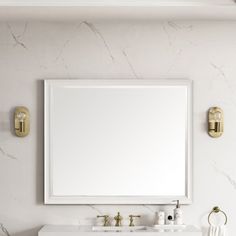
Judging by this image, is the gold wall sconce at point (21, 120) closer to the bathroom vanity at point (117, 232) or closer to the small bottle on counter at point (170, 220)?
the bathroom vanity at point (117, 232)

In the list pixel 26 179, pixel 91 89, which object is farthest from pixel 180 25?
pixel 26 179

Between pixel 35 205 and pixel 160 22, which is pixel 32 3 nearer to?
pixel 160 22

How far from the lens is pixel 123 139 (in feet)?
→ 13.2

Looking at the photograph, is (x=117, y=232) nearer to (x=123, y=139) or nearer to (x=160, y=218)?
(x=160, y=218)

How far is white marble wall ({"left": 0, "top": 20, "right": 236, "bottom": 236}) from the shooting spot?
13.3ft

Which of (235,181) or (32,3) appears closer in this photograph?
(32,3)

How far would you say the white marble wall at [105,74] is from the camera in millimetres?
4047

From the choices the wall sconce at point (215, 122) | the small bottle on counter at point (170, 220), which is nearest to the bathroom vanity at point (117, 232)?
the small bottle on counter at point (170, 220)

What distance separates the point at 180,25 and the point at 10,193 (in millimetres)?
1630

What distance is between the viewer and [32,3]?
11.6 ft

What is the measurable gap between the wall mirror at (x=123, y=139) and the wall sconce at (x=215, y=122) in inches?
5.6

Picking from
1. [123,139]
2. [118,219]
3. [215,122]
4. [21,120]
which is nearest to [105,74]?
[123,139]

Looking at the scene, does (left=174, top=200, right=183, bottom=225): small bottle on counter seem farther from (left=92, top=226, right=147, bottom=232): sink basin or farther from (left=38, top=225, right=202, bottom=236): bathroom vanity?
(left=92, top=226, right=147, bottom=232): sink basin

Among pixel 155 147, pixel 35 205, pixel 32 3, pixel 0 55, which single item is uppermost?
pixel 32 3
